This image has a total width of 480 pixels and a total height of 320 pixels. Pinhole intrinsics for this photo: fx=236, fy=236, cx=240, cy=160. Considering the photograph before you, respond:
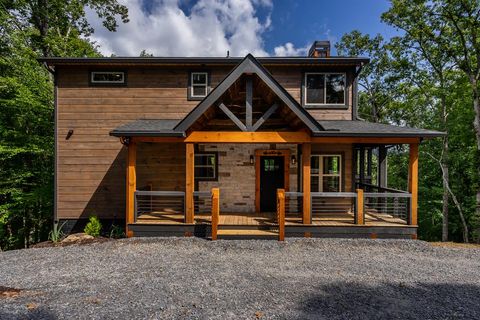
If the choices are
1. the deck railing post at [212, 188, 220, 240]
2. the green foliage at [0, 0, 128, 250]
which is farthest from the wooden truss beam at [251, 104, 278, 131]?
the green foliage at [0, 0, 128, 250]

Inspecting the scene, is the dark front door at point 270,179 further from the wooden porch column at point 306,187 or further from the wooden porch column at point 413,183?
the wooden porch column at point 413,183

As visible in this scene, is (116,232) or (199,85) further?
(199,85)

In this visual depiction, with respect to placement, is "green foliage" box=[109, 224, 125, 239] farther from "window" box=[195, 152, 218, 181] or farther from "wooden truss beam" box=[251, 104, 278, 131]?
"wooden truss beam" box=[251, 104, 278, 131]

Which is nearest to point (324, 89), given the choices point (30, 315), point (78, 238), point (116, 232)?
point (116, 232)

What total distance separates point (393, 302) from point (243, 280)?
2.63 meters

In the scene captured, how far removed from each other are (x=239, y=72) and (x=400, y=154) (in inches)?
836

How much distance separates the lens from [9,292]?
4.27m

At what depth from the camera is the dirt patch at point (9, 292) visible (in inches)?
163

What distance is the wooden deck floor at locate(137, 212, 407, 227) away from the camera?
7.42 meters

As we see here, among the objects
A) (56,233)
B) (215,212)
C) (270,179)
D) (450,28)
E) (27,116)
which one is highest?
(450,28)

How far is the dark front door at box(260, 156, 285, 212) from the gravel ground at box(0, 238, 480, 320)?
2.74m

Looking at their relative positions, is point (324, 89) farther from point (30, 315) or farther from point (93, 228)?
point (30, 315)

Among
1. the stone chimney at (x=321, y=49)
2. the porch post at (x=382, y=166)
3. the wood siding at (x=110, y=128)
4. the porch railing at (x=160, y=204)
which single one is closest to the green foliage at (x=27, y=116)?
the wood siding at (x=110, y=128)

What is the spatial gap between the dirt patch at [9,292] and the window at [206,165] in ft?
19.2
